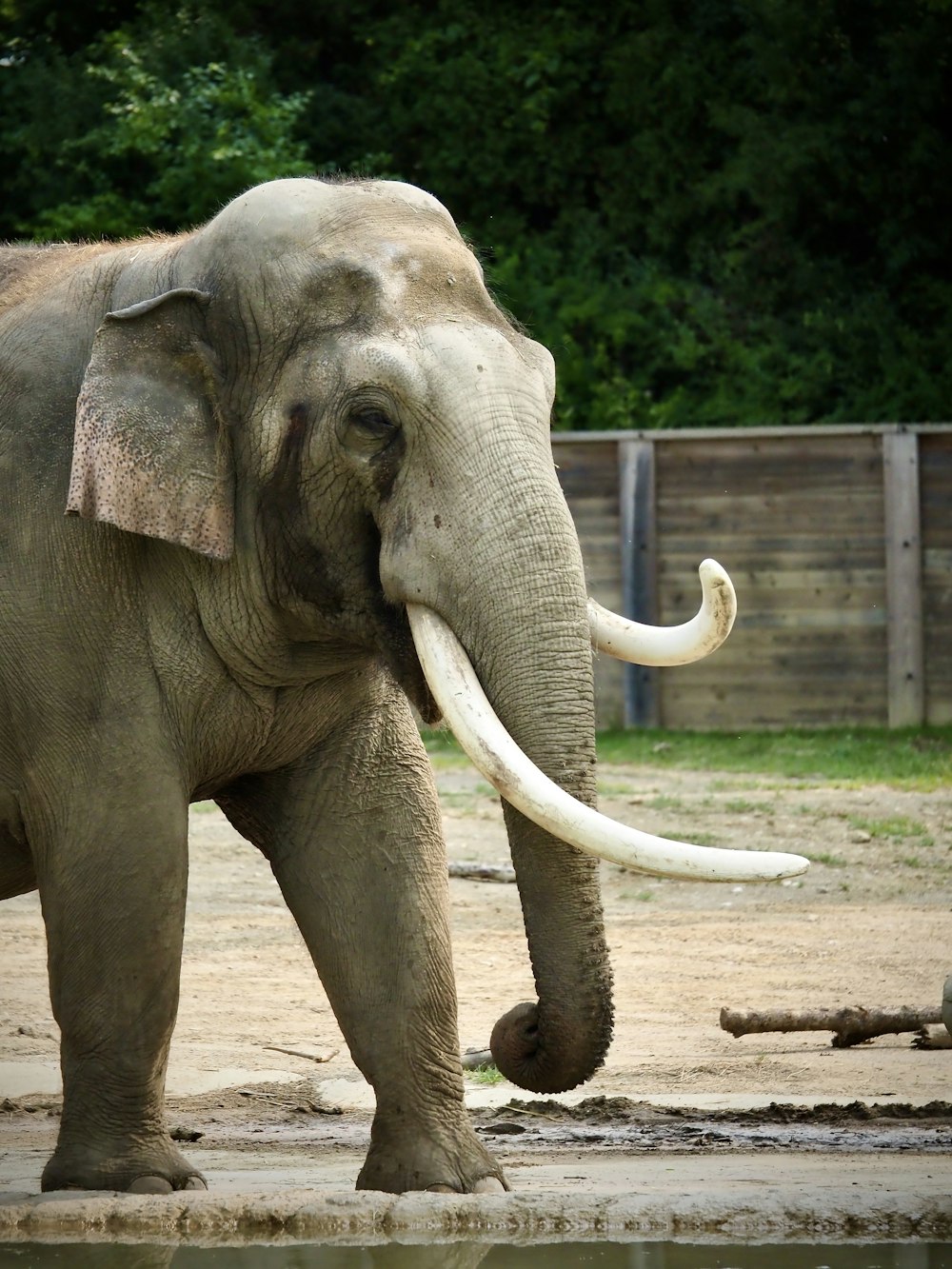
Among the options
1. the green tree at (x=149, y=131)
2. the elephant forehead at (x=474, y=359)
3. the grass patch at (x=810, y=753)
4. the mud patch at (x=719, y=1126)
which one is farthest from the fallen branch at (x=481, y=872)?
the green tree at (x=149, y=131)

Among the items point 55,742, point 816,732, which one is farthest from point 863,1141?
point 816,732

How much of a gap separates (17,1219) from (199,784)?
39.1 inches

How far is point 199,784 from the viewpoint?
480 centimetres

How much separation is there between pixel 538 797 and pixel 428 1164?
120cm

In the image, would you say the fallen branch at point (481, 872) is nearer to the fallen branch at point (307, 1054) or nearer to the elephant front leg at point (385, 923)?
the fallen branch at point (307, 1054)

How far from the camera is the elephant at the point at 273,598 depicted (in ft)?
14.0

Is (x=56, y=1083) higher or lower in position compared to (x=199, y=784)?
lower

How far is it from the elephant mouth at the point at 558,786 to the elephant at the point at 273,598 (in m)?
0.02

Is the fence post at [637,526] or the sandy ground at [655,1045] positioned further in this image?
the fence post at [637,526]

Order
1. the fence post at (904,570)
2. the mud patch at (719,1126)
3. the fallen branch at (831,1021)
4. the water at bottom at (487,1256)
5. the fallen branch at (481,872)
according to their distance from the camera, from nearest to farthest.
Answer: the water at bottom at (487,1256) → the mud patch at (719,1126) → the fallen branch at (831,1021) → the fallen branch at (481,872) → the fence post at (904,570)

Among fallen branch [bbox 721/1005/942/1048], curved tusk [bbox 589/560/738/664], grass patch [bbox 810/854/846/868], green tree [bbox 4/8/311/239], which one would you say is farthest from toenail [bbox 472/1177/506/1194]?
green tree [bbox 4/8/311/239]

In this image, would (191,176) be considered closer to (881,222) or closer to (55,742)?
(881,222)

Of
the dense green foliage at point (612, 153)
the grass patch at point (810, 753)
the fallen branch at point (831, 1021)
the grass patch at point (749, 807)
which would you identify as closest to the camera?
the fallen branch at point (831, 1021)

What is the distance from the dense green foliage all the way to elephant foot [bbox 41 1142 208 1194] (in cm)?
1412
